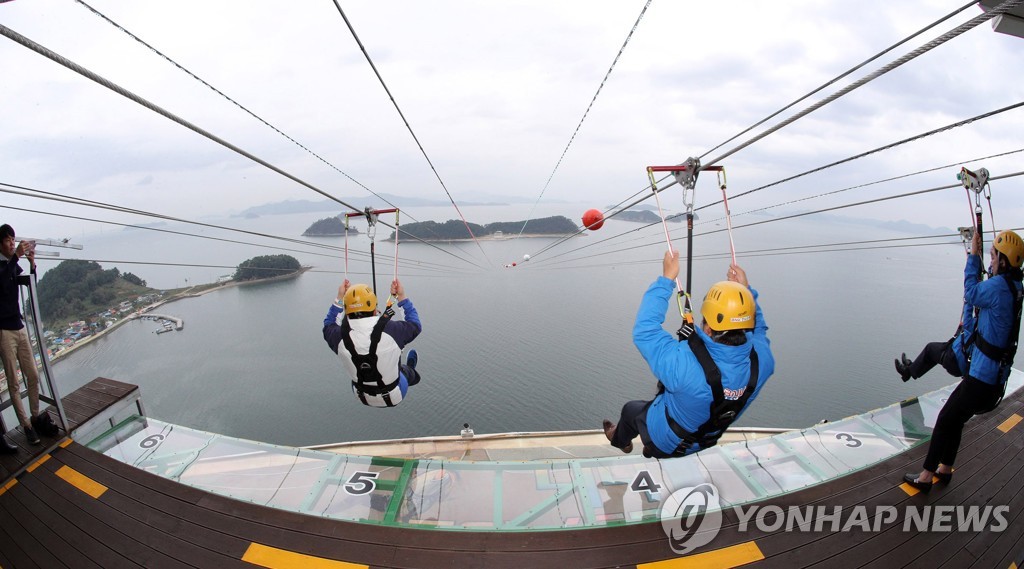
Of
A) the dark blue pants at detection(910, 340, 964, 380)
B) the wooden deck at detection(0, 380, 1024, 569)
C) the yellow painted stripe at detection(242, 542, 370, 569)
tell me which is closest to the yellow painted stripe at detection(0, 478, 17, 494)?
the wooden deck at detection(0, 380, 1024, 569)

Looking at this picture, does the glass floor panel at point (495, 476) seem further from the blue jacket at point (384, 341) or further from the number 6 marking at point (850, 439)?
the blue jacket at point (384, 341)

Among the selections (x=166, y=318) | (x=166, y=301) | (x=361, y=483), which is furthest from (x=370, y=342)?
(x=166, y=301)

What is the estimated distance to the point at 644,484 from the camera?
118 inches

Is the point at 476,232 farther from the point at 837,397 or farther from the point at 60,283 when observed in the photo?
the point at 837,397

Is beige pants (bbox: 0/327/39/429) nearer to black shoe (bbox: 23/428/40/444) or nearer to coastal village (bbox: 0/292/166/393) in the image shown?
black shoe (bbox: 23/428/40/444)

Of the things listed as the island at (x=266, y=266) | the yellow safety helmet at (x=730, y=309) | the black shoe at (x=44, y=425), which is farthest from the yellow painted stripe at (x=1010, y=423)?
the island at (x=266, y=266)

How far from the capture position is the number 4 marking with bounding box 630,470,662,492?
2.95 metres

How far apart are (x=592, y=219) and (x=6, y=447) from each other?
18.0ft

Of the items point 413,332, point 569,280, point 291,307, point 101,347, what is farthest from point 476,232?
point 413,332

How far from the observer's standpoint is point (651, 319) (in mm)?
2045

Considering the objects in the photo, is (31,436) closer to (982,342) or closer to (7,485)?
(7,485)

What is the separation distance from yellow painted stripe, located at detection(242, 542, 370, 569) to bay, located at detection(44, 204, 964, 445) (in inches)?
259

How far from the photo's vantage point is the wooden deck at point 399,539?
240cm

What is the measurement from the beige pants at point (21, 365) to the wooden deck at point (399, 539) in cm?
69
